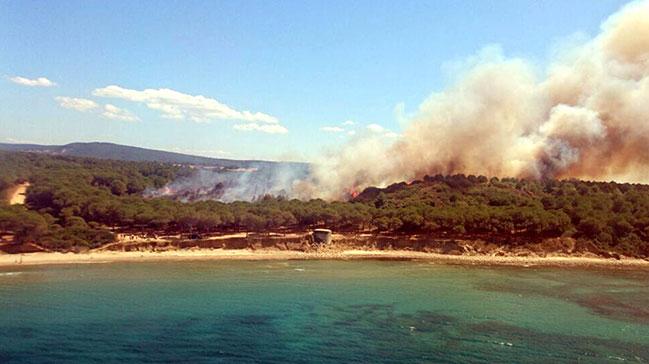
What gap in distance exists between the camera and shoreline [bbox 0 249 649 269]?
68.8 metres

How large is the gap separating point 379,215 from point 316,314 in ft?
134

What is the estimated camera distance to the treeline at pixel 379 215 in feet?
247

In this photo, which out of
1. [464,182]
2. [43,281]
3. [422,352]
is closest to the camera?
[422,352]

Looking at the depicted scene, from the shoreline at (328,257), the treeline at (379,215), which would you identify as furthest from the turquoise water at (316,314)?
the treeline at (379,215)

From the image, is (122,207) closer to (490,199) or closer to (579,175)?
(490,199)

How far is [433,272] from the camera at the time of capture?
213ft

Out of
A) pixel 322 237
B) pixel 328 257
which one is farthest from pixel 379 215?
pixel 328 257

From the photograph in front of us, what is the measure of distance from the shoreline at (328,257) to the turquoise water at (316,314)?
3.98 metres

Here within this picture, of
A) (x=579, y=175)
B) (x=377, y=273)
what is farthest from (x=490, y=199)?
(x=377, y=273)

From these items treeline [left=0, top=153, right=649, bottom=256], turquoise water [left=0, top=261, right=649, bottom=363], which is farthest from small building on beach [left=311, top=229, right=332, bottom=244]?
turquoise water [left=0, top=261, right=649, bottom=363]

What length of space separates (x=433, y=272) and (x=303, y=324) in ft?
91.0

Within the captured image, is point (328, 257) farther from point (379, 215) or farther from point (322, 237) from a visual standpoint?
point (379, 215)

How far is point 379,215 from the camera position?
8369cm

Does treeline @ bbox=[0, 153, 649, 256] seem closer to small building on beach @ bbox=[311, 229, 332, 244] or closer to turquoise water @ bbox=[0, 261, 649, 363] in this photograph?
small building on beach @ bbox=[311, 229, 332, 244]
